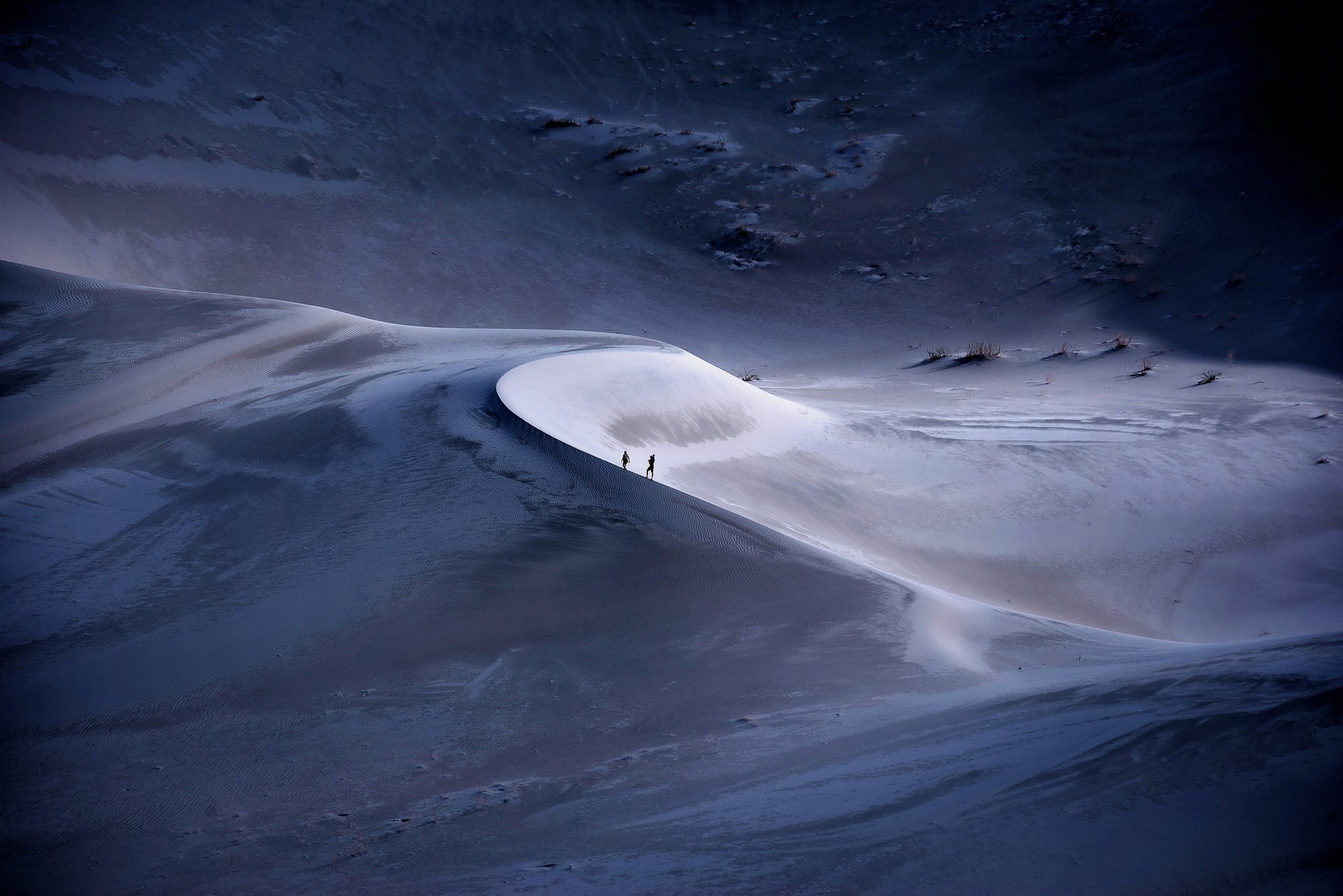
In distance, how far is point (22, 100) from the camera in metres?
10.8

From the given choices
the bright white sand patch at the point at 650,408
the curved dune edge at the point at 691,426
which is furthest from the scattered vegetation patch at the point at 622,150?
the bright white sand patch at the point at 650,408

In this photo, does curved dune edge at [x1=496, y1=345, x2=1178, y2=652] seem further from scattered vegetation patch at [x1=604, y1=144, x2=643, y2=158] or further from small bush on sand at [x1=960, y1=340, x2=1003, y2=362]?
scattered vegetation patch at [x1=604, y1=144, x2=643, y2=158]

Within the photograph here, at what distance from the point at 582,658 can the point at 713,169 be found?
36.1 feet

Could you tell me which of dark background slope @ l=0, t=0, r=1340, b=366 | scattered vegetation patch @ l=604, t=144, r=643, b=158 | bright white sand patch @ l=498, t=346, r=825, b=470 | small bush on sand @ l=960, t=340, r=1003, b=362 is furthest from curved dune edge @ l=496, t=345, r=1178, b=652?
scattered vegetation patch @ l=604, t=144, r=643, b=158

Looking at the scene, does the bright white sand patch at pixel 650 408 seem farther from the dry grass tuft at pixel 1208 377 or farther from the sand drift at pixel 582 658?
the dry grass tuft at pixel 1208 377

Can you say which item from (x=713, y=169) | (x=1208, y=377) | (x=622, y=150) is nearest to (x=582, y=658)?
(x=1208, y=377)

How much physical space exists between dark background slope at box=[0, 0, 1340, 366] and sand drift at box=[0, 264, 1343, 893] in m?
4.93

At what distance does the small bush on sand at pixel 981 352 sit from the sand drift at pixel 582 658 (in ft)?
12.2

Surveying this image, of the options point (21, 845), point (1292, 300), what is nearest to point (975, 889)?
point (21, 845)

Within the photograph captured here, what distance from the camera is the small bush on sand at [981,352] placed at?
982cm

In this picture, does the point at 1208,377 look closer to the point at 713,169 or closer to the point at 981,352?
the point at 981,352

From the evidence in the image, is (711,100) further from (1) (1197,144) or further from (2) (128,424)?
(2) (128,424)

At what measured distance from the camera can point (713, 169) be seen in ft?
43.1

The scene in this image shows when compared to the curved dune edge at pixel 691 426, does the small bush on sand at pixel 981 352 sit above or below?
above
